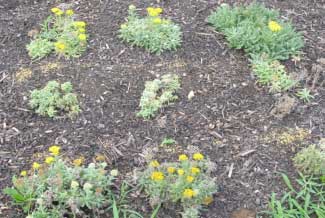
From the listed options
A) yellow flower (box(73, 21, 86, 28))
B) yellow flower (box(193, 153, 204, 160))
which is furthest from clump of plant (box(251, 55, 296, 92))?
yellow flower (box(73, 21, 86, 28))

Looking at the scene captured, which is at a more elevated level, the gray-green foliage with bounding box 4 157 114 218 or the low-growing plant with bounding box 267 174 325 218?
the gray-green foliage with bounding box 4 157 114 218

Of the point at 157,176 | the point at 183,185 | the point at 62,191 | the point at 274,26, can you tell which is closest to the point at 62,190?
the point at 62,191

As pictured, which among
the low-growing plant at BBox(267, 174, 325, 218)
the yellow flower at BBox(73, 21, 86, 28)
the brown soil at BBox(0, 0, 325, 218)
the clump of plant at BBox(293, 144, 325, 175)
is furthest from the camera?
the yellow flower at BBox(73, 21, 86, 28)

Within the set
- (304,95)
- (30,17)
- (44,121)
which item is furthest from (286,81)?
(30,17)

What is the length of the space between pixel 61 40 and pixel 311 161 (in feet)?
7.60

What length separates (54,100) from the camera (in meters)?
4.02

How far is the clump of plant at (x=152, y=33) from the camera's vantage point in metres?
4.46

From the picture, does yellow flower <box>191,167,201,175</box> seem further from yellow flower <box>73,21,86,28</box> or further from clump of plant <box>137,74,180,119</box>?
yellow flower <box>73,21,86,28</box>

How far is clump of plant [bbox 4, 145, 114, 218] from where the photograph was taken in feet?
10.8

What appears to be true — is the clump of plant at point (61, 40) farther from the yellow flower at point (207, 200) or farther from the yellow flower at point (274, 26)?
the yellow flower at point (207, 200)

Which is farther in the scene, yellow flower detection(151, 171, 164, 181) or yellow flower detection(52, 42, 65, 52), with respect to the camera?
yellow flower detection(52, 42, 65, 52)

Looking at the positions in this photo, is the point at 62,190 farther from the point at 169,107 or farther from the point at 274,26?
the point at 274,26

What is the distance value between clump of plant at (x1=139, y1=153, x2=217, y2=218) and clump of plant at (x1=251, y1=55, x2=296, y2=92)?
1118mm

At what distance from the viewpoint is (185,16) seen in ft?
16.0
